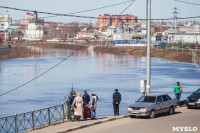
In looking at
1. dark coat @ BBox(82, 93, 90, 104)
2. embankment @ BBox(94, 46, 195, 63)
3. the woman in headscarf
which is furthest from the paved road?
embankment @ BBox(94, 46, 195, 63)

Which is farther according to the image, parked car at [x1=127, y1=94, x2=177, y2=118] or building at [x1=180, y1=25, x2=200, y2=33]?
building at [x1=180, y1=25, x2=200, y2=33]

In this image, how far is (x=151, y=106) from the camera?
22000 mm

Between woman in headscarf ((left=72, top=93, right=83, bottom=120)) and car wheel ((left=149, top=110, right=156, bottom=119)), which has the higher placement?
woman in headscarf ((left=72, top=93, right=83, bottom=120))

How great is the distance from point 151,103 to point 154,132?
4541 millimetres

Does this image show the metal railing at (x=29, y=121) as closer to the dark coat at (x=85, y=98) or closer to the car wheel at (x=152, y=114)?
the dark coat at (x=85, y=98)

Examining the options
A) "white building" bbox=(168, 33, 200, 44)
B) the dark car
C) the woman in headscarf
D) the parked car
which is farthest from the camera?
"white building" bbox=(168, 33, 200, 44)

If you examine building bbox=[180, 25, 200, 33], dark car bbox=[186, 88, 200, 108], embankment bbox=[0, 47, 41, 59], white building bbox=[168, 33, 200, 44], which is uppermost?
building bbox=[180, 25, 200, 33]

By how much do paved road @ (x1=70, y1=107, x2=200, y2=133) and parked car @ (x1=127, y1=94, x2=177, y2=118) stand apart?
0.38 m

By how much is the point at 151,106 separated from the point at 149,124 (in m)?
2.02

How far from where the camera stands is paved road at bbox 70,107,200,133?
18562mm

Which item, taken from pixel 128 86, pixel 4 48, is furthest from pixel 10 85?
pixel 4 48

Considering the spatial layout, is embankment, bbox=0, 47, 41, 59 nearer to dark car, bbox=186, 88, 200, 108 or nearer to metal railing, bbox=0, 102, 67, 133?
metal railing, bbox=0, 102, 67, 133

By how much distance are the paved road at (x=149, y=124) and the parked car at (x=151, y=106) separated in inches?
15.0

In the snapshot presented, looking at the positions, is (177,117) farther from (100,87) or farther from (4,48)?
(4,48)
